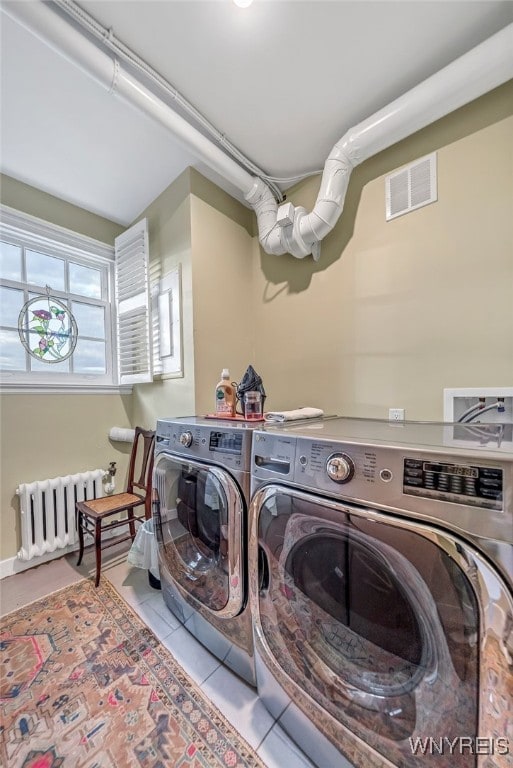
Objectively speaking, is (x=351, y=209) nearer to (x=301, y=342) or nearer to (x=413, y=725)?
(x=301, y=342)

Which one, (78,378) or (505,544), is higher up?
(78,378)

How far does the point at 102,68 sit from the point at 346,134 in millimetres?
1152

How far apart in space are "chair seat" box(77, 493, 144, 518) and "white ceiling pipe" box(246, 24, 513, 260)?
1.94m

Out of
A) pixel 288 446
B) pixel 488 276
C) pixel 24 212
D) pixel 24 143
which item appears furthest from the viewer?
pixel 24 212

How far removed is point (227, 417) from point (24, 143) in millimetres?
2030

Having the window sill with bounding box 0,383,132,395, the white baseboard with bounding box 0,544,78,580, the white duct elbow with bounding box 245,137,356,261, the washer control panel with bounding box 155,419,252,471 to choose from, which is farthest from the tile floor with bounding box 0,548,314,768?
the white duct elbow with bounding box 245,137,356,261

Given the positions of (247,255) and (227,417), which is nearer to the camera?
(227,417)

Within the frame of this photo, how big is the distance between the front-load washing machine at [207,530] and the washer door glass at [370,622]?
0.14 metres

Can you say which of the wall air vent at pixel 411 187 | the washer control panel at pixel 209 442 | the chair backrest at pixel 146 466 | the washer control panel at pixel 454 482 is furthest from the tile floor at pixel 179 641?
the wall air vent at pixel 411 187

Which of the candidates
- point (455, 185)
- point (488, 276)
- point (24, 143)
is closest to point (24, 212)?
point (24, 143)

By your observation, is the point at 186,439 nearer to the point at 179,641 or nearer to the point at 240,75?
the point at 179,641

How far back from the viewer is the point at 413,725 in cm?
64

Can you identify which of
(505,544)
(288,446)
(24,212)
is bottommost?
(505,544)

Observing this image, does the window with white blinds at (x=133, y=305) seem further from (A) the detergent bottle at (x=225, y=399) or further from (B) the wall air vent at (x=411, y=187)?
(B) the wall air vent at (x=411, y=187)
